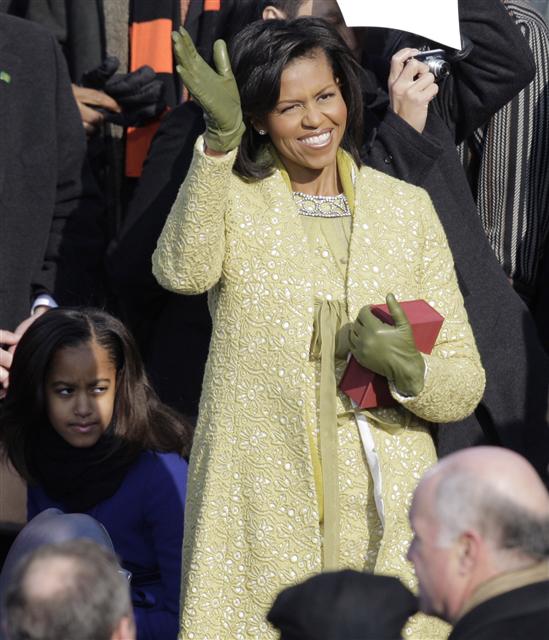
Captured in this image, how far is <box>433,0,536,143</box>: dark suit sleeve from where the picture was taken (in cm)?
430

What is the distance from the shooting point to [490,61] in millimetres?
4309

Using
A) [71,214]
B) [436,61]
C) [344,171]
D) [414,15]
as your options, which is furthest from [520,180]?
[71,214]

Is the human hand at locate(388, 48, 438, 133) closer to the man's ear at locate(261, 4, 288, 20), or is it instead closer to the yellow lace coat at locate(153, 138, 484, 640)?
the man's ear at locate(261, 4, 288, 20)

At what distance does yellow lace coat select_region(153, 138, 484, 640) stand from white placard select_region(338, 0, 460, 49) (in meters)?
0.90

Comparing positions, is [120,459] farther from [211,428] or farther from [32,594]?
[32,594]

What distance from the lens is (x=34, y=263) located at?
4.59 m

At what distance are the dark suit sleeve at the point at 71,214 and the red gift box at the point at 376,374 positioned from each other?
1.54 meters

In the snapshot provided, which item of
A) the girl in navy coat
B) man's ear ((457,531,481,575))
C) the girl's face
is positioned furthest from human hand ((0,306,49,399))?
man's ear ((457,531,481,575))

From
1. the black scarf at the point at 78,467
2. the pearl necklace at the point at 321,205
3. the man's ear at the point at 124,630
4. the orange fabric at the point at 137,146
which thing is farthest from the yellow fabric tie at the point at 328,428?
the orange fabric at the point at 137,146

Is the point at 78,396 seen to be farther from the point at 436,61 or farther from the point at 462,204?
the point at 436,61

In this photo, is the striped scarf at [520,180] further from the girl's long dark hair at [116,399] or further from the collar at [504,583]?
the collar at [504,583]

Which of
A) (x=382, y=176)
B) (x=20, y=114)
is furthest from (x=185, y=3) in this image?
(x=382, y=176)

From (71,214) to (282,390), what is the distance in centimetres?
157

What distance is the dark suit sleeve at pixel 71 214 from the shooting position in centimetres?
466
